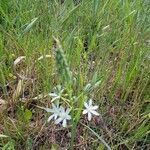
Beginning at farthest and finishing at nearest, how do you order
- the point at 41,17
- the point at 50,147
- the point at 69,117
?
1. the point at 41,17
2. the point at 50,147
3. the point at 69,117

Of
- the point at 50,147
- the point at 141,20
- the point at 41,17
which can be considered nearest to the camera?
the point at 50,147

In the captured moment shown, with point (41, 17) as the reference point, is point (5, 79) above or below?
below

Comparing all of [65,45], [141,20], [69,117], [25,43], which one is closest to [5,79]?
[25,43]

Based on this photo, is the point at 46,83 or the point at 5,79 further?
the point at 5,79

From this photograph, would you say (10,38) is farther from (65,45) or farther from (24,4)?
(65,45)

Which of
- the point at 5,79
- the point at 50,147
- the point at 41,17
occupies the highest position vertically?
the point at 41,17

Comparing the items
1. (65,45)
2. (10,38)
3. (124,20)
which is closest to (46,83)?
(65,45)

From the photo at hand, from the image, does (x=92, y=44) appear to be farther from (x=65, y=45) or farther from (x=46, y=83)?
(x=46, y=83)
